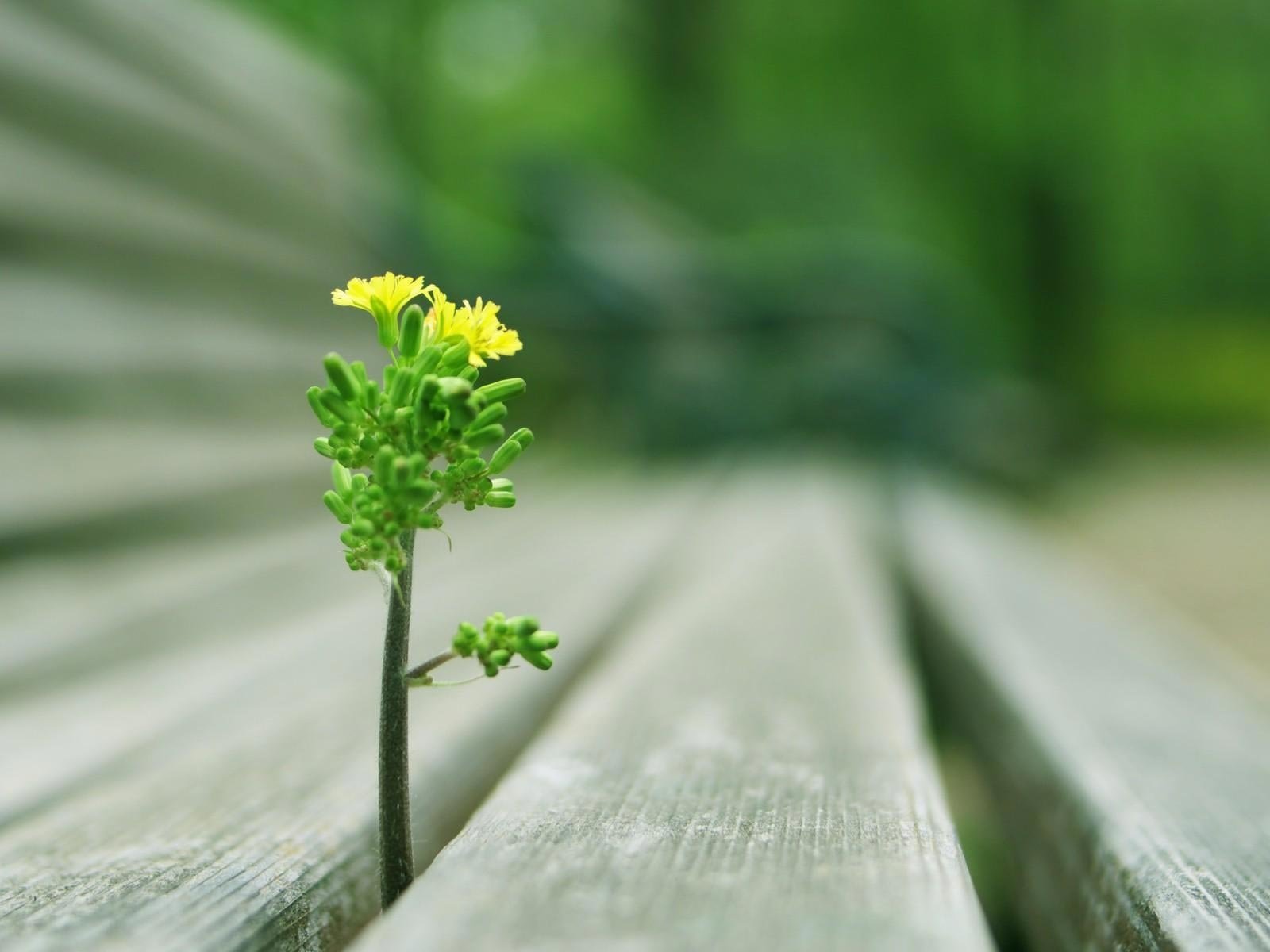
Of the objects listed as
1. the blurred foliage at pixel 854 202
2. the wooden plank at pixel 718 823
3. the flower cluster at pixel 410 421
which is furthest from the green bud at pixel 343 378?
the blurred foliage at pixel 854 202

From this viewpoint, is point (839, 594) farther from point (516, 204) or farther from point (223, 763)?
point (516, 204)

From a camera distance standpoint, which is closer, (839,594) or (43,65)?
(839,594)

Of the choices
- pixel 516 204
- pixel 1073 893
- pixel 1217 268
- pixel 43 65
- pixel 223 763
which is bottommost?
pixel 1073 893

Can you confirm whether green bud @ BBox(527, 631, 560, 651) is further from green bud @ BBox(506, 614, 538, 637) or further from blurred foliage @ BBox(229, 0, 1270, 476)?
blurred foliage @ BBox(229, 0, 1270, 476)

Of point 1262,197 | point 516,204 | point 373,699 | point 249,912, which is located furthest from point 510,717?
point 1262,197

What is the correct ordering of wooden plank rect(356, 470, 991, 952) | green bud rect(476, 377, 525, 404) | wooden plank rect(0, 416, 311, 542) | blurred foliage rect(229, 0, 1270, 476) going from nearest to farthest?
wooden plank rect(356, 470, 991, 952)
green bud rect(476, 377, 525, 404)
wooden plank rect(0, 416, 311, 542)
blurred foliage rect(229, 0, 1270, 476)

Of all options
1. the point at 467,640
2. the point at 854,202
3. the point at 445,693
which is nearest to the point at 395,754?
the point at 467,640

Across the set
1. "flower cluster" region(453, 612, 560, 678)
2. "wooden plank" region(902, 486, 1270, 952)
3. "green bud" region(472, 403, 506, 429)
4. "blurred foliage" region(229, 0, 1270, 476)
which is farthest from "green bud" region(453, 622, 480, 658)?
"blurred foliage" region(229, 0, 1270, 476)

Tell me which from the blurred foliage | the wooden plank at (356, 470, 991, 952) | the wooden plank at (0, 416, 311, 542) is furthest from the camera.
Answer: the blurred foliage
